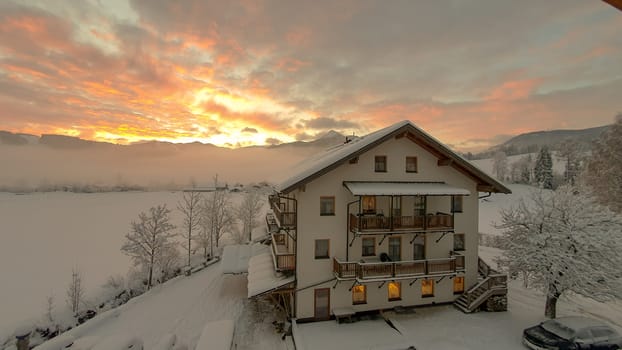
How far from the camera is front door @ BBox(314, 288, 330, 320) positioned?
18.1 m

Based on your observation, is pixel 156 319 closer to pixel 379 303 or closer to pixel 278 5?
pixel 379 303

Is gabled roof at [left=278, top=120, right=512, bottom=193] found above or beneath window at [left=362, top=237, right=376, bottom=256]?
above

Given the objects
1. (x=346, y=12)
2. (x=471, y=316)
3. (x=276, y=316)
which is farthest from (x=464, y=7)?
(x=276, y=316)

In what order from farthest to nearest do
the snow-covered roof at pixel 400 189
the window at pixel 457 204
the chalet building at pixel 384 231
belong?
the window at pixel 457 204 → the chalet building at pixel 384 231 → the snow-covered roof at pixel 400 189

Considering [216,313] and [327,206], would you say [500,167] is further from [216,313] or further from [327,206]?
[216,313]

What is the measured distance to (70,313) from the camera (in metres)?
23.4

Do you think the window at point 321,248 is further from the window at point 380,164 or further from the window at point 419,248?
the window at point 419,248

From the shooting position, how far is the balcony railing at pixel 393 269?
1738cm

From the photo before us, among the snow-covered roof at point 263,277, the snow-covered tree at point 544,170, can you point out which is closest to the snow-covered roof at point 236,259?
the snow-covered roof at point 263,277

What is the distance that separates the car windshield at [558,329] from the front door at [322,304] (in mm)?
11941

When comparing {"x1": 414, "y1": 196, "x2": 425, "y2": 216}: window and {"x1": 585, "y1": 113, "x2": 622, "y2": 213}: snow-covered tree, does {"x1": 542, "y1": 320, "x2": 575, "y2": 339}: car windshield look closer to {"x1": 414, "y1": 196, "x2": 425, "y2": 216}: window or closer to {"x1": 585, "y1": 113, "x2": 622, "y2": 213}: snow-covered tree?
{"x1": 414, "y1": 196, "x2": 425, "y2": 216}: window

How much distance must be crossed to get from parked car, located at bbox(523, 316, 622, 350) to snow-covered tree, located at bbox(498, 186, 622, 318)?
185 centimetres

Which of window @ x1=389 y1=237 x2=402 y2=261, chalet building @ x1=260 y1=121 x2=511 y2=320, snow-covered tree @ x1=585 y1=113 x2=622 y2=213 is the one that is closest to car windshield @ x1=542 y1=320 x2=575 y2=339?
chalet building @ x1=260 y1=121 x2=511 y2=320

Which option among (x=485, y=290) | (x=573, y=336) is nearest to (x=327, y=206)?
(x=485, y=290)
